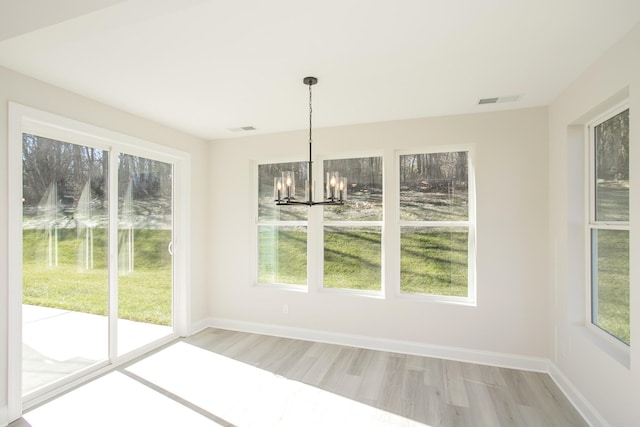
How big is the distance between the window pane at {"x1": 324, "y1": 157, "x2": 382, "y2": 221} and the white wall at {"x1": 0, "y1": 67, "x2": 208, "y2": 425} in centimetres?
175

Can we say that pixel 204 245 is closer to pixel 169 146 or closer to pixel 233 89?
pixel 169 146

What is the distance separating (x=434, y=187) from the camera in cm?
354

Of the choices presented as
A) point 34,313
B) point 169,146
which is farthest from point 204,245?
point 34,313

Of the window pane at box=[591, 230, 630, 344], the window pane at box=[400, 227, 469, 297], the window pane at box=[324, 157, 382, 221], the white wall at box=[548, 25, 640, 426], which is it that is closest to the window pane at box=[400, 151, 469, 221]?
the window pane at box=[400, 227, 469, 297]

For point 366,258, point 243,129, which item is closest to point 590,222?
point 366,258

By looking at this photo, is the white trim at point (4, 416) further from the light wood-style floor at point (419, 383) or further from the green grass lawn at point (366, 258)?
the green grass lawn at point (366, 258)

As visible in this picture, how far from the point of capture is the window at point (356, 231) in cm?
375

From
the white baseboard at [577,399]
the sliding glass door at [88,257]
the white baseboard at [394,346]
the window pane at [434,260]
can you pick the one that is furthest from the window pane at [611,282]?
the sliding glass door at [88,257]

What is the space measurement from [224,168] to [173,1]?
308 cm

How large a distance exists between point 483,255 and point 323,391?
208cm

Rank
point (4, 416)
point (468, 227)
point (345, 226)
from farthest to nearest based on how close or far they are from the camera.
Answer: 1. point (345, 226)
2. point (468, 227)
3. point (4, 416)

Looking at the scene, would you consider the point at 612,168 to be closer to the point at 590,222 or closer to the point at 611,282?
the point at 590,222

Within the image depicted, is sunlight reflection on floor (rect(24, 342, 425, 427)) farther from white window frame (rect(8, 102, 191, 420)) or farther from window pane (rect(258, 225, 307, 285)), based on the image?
window pane (rect(258, 225, 307, 285))

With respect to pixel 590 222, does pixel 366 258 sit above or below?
below
